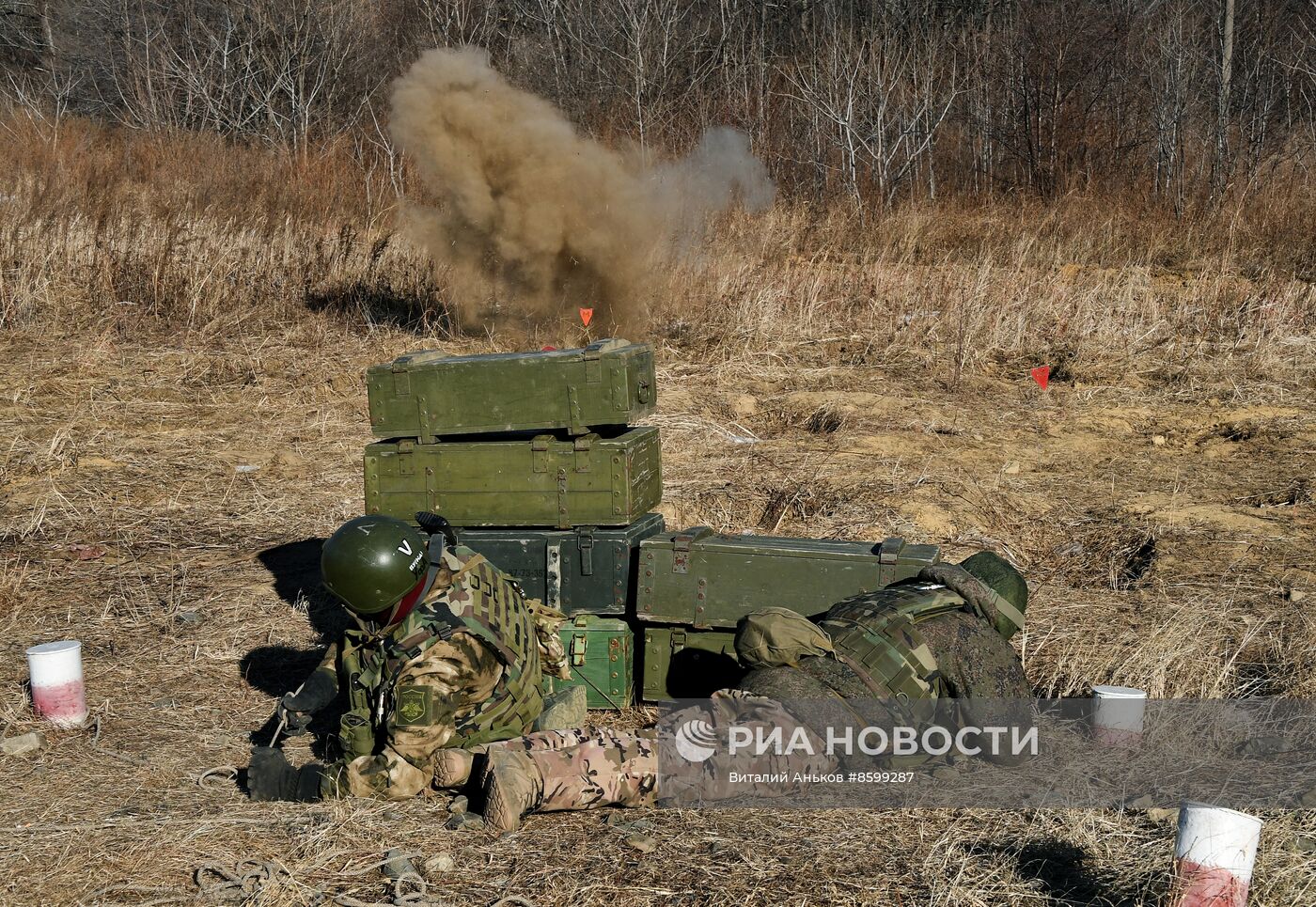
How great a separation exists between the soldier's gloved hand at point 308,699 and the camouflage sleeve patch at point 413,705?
1.60 feet

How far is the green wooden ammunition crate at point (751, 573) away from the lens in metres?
5.17

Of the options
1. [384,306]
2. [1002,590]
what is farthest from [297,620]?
[384,306]

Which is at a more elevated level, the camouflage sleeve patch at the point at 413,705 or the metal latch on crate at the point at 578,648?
the camouflage sleeve patch at the point at 413,705

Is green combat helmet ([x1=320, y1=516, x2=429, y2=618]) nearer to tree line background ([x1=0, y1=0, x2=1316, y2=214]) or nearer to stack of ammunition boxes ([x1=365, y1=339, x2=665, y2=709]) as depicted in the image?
stack of ammunition boxes ([x1=365, y1=339, x2=665, y2=709])

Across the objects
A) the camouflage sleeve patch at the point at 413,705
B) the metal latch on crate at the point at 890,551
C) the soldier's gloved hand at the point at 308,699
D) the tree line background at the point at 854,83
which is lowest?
the soldier's gloved hand at the point at 308,699

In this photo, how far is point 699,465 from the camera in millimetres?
8555

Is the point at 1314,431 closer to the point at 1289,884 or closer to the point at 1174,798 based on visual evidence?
the point at 1174,798

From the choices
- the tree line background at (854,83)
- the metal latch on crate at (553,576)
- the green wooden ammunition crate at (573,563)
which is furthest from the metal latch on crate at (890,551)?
the tree line background at (854,83)

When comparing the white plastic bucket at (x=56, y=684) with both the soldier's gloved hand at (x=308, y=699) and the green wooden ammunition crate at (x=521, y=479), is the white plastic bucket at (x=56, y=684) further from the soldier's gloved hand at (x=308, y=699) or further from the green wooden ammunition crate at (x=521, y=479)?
the green wooden ammunition crate at (x=521, y=479)

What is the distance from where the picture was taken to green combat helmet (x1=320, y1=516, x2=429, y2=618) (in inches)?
167

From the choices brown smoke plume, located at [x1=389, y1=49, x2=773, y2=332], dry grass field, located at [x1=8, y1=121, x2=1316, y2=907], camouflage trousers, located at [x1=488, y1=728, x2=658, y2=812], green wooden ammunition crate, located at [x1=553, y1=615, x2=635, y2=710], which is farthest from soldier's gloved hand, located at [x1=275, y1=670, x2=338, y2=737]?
brown smoke plume, located at [x1=389, y1=49, x2=773, y2=332]

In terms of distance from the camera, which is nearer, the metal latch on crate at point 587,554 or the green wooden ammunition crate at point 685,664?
the green wooden ammunition crate at point 685,664

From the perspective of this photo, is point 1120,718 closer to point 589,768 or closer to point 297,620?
point 589,768

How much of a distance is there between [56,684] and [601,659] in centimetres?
226
